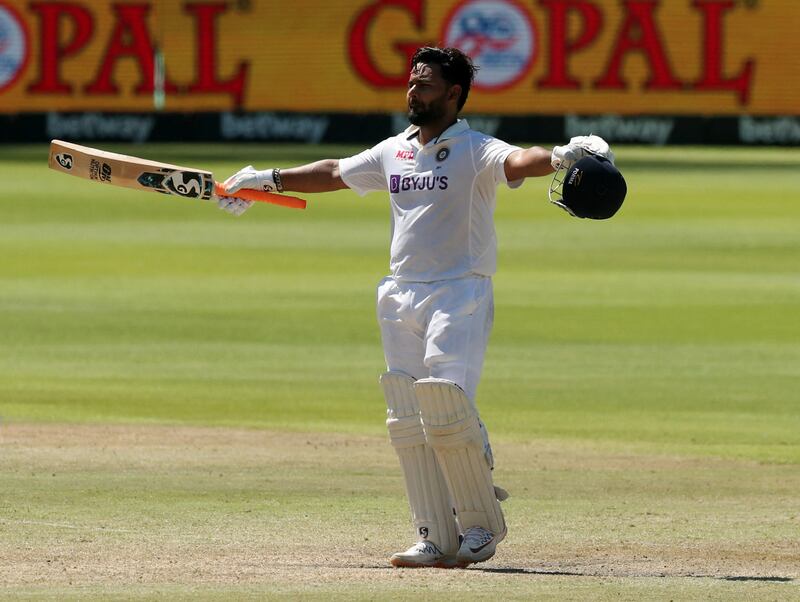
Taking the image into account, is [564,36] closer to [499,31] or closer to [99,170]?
[499,31]

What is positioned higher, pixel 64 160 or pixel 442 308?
pixel 64 160

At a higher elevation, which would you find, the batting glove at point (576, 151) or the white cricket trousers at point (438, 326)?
the batting glove at point (576, 151)

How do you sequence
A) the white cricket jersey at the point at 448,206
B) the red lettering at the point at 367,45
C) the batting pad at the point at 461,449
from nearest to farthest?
the batting pad at the point at 461,449
the white cricket jersey at the point at 448,206
the red lettering at the point at 367,45

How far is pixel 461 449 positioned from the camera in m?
6.86

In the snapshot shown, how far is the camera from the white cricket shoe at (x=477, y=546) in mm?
6953

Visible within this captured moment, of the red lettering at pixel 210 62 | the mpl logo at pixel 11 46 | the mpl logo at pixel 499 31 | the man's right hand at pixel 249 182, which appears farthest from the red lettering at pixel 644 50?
the man's right hand at pixel 249 182

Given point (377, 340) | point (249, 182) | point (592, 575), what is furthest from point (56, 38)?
point (592, 575)

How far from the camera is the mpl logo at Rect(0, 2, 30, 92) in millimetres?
37812

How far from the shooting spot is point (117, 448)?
393 inches

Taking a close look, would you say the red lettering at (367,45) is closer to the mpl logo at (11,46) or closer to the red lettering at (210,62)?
the red lettering at (210,62)

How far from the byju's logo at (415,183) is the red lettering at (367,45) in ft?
102

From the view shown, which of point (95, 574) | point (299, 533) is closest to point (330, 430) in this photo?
point (299, 533)

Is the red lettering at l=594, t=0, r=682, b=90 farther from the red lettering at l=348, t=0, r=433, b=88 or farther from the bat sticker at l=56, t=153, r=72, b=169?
the bat sticker at l=56, t=153, r=72, b=169

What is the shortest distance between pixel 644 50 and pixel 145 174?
1225 inches
